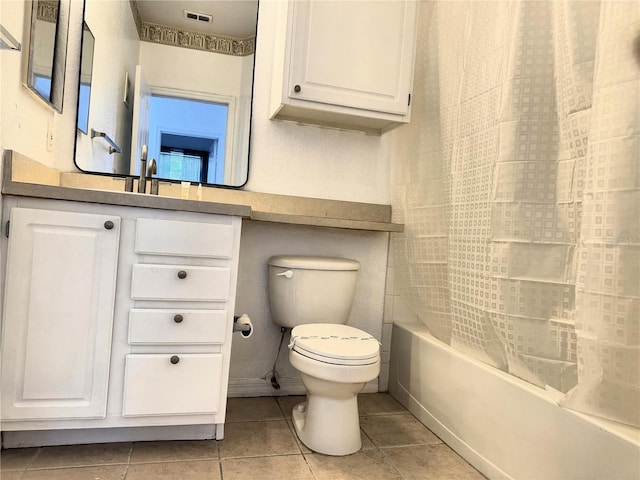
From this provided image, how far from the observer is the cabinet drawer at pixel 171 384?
1465 mm

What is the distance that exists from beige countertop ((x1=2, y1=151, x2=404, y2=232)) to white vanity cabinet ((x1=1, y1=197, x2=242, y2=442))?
0.04 metres

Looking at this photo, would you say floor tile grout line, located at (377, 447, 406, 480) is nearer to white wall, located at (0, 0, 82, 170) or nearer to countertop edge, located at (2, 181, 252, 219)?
countertop edge, located at (2, 181, 252, 219)

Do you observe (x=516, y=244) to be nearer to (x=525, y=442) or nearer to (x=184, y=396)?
(x=525, y=442)

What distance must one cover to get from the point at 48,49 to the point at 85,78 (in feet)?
0.96

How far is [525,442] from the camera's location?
1.34 metres

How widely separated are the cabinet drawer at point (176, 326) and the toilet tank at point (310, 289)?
47 cm

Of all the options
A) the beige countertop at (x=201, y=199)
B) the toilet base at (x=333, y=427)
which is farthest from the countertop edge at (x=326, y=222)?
the toilet base at (x=333, y=427)

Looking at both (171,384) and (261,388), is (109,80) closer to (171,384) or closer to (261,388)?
(171,384)

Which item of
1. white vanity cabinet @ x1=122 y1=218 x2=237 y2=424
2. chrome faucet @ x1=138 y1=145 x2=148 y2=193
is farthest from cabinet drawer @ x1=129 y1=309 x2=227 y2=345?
chrome faucet @ x1=138 y1=145 x2=148 y2=193

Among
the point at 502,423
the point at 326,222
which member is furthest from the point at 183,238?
the point at 502,423

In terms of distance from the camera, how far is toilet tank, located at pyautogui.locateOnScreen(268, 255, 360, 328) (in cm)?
195

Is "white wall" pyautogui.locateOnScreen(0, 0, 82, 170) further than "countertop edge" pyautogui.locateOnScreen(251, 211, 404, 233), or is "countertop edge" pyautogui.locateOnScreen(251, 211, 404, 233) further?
"countertop edge" pyautogui.locateOnScreen(251, 211, 404, 233)

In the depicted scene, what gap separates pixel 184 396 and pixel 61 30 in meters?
1.48

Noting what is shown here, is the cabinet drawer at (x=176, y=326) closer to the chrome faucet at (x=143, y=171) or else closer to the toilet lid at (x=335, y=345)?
the toilet lid at (x=335, y=345)
